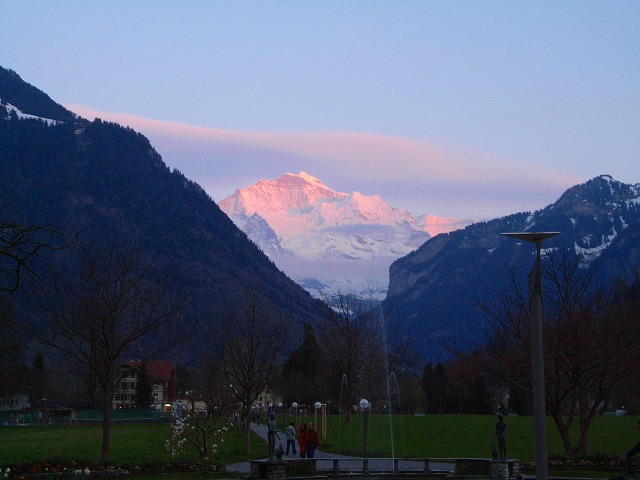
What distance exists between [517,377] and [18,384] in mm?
68257

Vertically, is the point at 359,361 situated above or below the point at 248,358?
above

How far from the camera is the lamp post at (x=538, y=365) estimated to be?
58.0 ft

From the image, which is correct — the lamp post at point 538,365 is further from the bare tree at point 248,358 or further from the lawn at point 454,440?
the bare tree at point 248,358

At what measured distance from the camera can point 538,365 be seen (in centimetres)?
1816

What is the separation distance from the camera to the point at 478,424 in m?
71.8

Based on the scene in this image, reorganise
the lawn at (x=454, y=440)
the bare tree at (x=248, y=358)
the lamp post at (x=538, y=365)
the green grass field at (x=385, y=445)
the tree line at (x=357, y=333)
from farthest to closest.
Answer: the bare tree at (x=248, y=358), the lawn at (x=454, y=440), the green grass field at (x=385, y=445), the tree line at (x=357, y=333), the lamp post at (x=538, y=365)

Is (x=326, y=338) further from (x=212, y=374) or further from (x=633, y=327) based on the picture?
(x=633, y=327)

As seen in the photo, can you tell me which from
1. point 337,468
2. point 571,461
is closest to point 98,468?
point 337,468

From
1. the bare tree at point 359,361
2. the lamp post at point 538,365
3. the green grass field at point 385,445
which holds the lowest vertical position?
the green grass field at point 385,445

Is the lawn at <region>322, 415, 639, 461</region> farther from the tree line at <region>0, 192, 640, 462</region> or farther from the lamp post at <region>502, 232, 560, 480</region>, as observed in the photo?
the lamp post at <region>502, 232, 560, 480</region>

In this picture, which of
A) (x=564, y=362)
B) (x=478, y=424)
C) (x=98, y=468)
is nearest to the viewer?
(x=98, y=468)

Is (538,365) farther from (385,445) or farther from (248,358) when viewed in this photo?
(385,445)

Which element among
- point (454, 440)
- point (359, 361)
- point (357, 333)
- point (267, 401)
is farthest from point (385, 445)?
point (267, 401)

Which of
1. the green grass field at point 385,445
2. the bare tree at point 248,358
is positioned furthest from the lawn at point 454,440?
the bare tree at point 248,358
